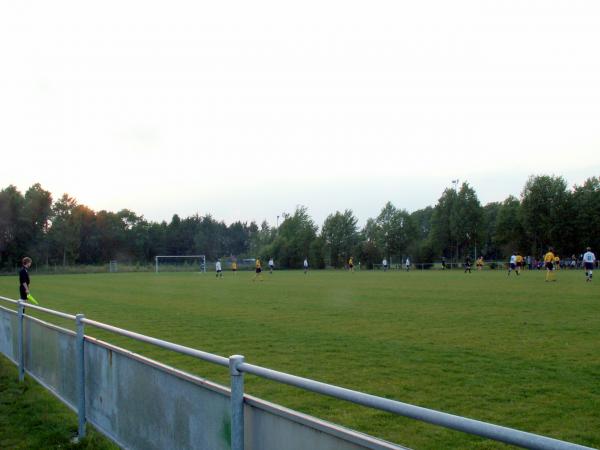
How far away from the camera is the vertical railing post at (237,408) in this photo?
3229 mm

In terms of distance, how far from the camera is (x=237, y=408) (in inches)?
128

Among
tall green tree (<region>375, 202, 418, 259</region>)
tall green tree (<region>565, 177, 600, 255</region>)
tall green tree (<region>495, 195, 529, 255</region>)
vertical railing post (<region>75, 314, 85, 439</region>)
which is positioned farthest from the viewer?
tall green tree (<region>375, 202, 418, 259</region>)

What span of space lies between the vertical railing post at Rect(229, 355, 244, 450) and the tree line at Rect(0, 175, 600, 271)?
8171cm

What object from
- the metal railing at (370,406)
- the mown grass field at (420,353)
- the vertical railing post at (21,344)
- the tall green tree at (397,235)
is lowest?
the mown grass field at (420,353)

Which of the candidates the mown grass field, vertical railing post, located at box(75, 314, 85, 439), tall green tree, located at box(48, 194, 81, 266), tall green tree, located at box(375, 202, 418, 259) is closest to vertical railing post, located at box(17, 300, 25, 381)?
the mown grass field

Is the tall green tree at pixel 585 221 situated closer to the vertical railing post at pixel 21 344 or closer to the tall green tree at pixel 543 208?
the tall green tree at pixel 543 208

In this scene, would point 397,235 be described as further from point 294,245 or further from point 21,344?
point 21,344

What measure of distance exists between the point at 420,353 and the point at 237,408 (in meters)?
7.25

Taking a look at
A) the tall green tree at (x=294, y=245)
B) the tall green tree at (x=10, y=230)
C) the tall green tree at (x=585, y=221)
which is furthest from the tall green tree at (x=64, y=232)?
the tall green tree at (x=585, y=221)

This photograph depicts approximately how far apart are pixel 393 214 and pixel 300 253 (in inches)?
686

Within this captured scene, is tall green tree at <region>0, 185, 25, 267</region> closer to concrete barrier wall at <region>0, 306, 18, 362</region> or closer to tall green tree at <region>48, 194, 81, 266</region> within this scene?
tall green tree at <region>48, 194, 81, 266</region>

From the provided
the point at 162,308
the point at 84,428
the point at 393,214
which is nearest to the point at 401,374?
the point at 84,428

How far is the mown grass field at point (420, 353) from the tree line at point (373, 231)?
209 ft

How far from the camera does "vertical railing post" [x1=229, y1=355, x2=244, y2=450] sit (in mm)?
3229
